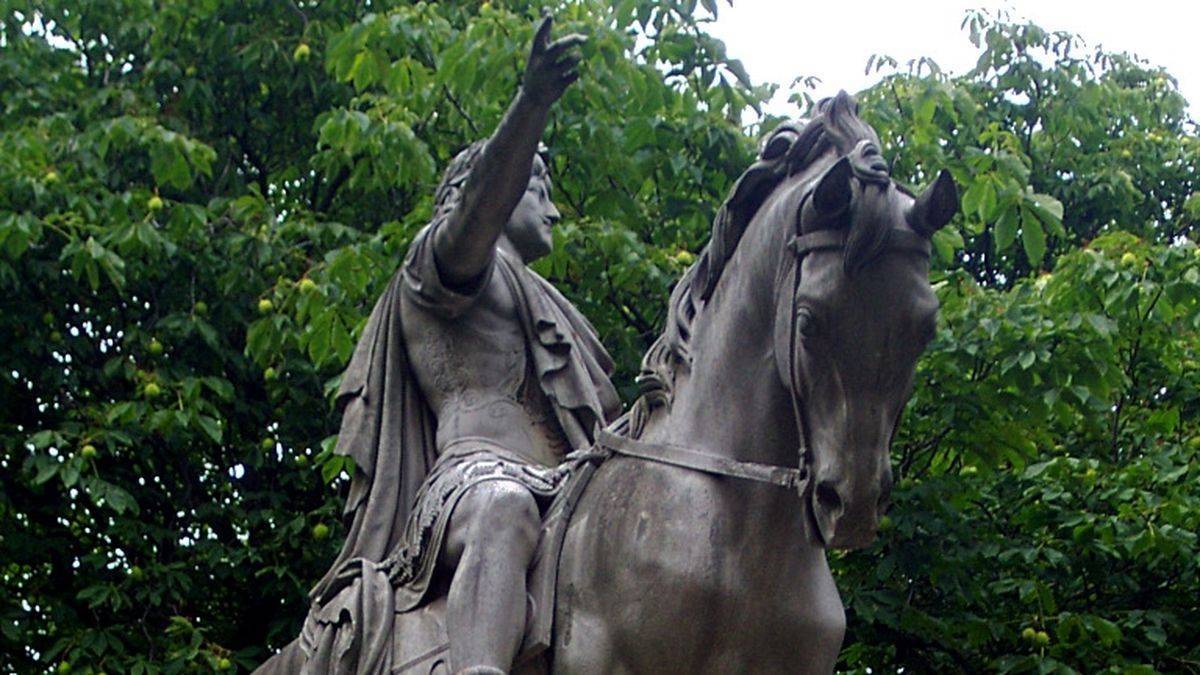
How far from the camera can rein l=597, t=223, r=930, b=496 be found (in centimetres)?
497

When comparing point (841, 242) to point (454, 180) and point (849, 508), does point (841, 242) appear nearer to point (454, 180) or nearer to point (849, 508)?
point (849, 508)

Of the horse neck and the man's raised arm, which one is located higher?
the man's raised arm

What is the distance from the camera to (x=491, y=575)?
5555mm

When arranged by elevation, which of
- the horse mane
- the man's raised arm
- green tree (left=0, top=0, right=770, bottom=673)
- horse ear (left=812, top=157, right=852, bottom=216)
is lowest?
horse ear (left=812, top=157, right=852, bottom=216)

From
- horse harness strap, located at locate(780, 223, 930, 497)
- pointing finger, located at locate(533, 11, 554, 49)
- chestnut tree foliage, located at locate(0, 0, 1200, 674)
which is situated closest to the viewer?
horse harness strap, located at locate(780, 223, 930, 497)

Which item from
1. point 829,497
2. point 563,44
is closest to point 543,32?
point 563,44

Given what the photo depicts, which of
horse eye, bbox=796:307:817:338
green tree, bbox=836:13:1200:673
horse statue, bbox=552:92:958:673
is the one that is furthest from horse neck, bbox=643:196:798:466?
green tree, bbox=836:13:1200:673

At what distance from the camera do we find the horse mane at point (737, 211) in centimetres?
535

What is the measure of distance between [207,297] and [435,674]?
7.28m

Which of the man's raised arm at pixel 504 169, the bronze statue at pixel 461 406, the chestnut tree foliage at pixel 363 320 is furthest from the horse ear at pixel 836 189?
the chestnut tree foliage at pixel 363 320

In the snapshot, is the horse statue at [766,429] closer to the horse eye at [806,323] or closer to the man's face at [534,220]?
the horse eye at [806,323]

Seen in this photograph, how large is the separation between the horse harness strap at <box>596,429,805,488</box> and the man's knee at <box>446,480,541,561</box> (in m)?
0.30

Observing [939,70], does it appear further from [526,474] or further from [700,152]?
[526,474]

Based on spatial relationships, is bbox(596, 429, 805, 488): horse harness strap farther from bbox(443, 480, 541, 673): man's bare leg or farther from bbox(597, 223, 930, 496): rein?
bbox(443, 480, 541, 673): man's bare leg
